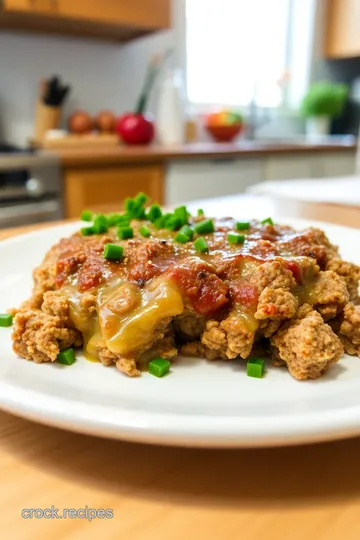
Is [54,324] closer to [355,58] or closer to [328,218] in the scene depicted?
[328,218]

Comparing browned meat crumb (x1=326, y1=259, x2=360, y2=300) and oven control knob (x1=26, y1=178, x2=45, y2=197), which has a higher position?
browned meat crumb (x1=326, y1=259, x2=360, y2=300)

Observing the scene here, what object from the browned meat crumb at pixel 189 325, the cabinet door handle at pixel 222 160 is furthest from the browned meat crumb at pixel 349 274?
the cabinet door handle at pixel 222 160

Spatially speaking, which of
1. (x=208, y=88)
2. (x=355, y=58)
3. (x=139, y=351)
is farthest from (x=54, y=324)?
(x=355, y=58)

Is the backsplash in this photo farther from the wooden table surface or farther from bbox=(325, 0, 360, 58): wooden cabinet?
the wooden table surface

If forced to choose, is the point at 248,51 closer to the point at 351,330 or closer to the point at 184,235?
the point at 184,235

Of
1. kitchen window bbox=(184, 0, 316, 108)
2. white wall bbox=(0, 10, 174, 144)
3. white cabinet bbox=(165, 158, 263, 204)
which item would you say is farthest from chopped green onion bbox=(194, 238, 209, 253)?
kitchen window bbox=(184, 0, 316, 108)
